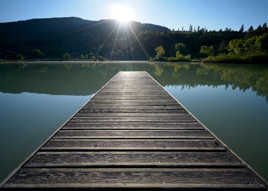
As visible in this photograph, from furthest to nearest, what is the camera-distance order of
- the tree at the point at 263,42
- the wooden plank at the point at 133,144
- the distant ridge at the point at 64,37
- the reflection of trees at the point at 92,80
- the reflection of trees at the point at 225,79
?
1. the distant ridge at the point at 64,37
2. the tree at the point at 263,42
3. the reflection of trees at the point at 225,79
4. the reflection of trees at the point at 92,80
5. the wooden plank at the point at 133,144

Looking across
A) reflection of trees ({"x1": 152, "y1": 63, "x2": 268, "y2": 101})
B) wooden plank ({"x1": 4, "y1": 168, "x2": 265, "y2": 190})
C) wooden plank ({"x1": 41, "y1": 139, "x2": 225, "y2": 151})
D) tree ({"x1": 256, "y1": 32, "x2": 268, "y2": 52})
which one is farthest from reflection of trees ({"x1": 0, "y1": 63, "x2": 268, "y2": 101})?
tree ({"x1": 256, "y1": 32, "x2": 268, "y2": 52})

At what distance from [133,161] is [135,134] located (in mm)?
701

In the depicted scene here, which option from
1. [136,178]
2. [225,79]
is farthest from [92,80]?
[225,79]

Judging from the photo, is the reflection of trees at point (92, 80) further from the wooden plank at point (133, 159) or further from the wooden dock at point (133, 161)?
the wooden plank at point (133, 159)

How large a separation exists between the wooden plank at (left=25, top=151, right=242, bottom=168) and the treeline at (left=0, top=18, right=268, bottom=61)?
4263cm

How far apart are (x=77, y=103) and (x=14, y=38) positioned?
144 metres

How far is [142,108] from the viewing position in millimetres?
3953

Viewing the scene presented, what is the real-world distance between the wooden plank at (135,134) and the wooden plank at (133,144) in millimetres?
115

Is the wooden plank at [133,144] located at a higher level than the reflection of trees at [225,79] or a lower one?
lower

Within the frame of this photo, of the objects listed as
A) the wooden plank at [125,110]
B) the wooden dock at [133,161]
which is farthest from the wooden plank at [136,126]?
the wooden plank at [125,110]

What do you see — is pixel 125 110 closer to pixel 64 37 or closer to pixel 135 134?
pixel 135 134

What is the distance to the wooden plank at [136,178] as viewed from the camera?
4.95 ft

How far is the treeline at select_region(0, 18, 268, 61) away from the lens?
202 feet

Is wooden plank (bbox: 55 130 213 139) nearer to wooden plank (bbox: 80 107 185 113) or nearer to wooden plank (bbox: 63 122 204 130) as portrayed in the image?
wooden plank (bbox: 63 122 204 130)
